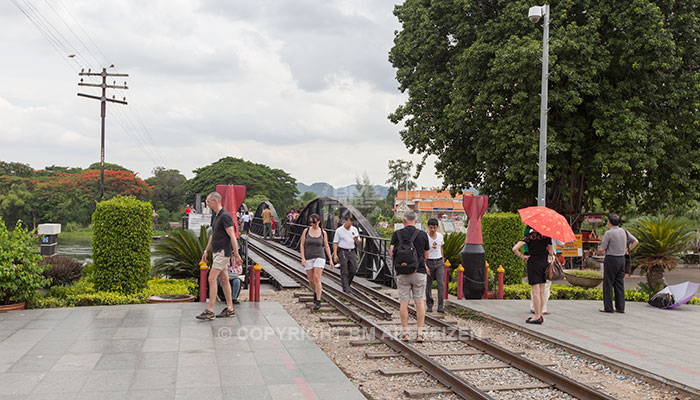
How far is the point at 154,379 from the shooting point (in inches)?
198

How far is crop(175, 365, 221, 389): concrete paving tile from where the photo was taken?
4.91m

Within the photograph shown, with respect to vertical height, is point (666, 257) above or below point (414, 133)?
below

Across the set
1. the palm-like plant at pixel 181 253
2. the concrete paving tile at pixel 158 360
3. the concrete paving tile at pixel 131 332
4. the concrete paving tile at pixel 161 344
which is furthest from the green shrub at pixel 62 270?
the concrete paving tile at pixel 158 360

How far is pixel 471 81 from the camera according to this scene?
18.7 m

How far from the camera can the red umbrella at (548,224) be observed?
7911mm

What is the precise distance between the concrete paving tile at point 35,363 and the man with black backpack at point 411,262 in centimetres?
410

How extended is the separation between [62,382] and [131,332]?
2075mm

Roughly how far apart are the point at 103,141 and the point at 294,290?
24195 millimetres

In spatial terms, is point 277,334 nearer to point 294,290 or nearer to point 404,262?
point 404,262

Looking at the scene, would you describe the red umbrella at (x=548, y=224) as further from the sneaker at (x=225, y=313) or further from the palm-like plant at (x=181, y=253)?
the palm-like plant at (x=181, y=253)

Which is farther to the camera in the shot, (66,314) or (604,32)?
(604,32)

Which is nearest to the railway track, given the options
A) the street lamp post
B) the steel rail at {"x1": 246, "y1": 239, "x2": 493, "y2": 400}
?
the steel rail at {"x1": 246, "y1": 239, "x2": 493, "y2": 400}

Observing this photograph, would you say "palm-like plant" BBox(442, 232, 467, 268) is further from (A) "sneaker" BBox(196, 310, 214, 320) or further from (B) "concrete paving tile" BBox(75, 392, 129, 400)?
(B) "concrete paving tile" BBox(75, 392, 129, 400)

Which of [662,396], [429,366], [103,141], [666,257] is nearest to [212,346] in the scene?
[429,366]
